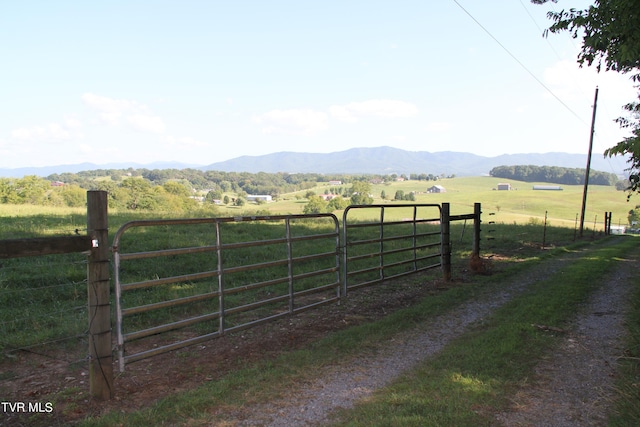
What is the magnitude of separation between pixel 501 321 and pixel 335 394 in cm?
334

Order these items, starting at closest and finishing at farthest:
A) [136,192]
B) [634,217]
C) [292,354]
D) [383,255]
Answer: [292,354], [383,255], [136,192], [634,217]

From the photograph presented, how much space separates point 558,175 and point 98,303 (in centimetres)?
17932

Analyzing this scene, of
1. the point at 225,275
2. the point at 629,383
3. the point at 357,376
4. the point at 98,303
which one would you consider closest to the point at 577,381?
the point at 629,383

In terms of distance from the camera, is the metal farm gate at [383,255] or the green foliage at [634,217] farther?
the green foliage at [634,217]

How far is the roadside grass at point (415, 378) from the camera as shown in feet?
10.8

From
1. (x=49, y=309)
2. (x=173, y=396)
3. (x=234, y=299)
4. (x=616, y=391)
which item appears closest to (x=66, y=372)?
(x=173, y=396)

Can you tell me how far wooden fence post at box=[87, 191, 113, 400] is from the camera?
3602mm

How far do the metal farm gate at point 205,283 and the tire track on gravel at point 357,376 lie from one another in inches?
57.7

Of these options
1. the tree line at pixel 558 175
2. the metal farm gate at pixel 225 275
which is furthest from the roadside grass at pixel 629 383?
the tree line at pixel 558 175

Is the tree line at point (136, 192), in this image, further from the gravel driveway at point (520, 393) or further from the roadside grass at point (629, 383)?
the roadside grass at point (629, 383)

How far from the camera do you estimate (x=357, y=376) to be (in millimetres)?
4156

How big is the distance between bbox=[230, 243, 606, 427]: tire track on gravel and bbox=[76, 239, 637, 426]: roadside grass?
13cm

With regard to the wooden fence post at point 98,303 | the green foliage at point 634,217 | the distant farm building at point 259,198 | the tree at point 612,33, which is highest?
the tree at point 612,33

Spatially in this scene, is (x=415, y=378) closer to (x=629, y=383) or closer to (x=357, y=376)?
(x=357, y=376)
